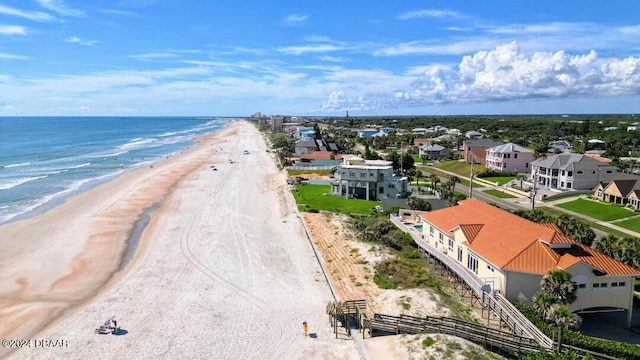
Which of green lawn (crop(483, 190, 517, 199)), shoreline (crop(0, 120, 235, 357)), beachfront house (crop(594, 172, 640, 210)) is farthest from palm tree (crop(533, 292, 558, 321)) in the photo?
green lawn (crop(483, 190, 517, 199))

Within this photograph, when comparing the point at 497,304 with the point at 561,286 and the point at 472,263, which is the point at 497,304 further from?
the point at 472,263

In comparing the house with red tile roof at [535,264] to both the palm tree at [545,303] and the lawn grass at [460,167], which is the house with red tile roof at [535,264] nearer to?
the palm tree at [545,303]

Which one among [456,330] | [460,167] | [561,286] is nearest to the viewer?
[456,330]

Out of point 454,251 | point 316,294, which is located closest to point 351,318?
point 316,294

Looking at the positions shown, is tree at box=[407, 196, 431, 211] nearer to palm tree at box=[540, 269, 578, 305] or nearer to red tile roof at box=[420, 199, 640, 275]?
red tile roof at box=[420, 199, 640, 275]

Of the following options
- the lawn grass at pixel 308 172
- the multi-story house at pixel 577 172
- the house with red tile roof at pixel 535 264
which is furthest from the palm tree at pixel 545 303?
the lawn grass at pixel 308 172

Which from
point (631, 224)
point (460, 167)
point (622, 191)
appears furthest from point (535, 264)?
point (460, 167)
